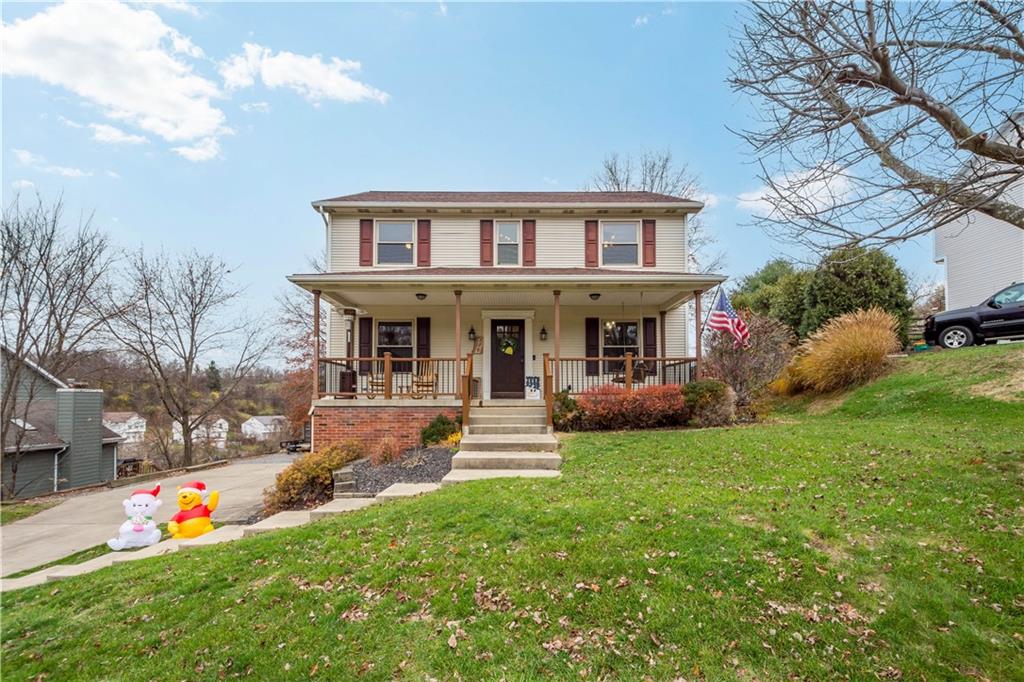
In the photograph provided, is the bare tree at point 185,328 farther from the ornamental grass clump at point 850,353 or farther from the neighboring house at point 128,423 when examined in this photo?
the ornamental grass clump at point 850,353

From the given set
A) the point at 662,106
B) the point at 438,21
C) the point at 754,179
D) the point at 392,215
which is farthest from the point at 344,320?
the point at 754,179

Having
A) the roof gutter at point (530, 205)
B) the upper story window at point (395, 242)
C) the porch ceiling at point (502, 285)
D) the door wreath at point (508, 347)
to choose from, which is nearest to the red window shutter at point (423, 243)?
the upper story window at point (395, 242)

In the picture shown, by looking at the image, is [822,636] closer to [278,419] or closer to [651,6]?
[651,6]

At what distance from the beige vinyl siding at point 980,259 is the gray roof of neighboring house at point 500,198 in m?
10.4

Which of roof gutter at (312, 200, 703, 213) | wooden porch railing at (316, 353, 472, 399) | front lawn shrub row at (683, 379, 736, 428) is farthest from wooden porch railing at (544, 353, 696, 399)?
roof gutter at (312, 200, 703, 213)

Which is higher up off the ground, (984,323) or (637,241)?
(637,241)

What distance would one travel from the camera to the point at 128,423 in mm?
30156

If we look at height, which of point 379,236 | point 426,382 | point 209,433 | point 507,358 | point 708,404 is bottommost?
point 209,433

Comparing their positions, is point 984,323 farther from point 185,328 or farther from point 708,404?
point 185,328

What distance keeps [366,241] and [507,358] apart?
5118 mm

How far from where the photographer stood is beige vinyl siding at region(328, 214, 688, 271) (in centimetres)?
1346

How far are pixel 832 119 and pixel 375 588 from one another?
234 inches

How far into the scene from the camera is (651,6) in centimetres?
732

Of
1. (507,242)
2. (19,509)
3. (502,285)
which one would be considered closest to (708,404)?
(502,285)
